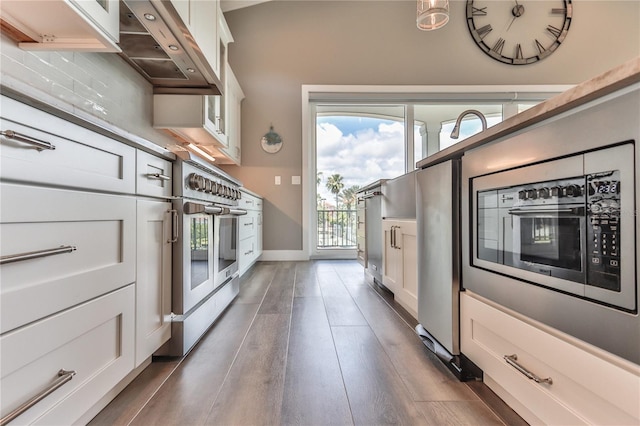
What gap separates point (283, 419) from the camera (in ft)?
2.72

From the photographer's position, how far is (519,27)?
156 inches

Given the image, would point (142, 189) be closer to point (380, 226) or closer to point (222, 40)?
point (380, 226)

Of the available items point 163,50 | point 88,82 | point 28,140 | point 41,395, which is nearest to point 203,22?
point 163,50

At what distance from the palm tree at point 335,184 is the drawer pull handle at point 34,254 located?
143 inches

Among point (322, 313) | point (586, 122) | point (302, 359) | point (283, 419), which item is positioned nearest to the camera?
point (586, 122)

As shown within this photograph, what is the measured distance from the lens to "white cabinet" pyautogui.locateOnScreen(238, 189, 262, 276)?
260 cm

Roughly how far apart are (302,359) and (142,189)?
0.90m

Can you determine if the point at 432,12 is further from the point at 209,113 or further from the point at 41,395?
the point at 41,395

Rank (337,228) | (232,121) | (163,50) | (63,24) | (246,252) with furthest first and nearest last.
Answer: (337,228), (232,121), (246,252), (163,50), (63,24)

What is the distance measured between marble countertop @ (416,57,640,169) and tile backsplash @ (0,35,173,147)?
45.3 inches

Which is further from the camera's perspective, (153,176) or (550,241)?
(153,176)

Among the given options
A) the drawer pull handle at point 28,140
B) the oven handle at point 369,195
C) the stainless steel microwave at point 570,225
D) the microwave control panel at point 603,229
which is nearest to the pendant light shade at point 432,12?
the oven handle at point 369,195

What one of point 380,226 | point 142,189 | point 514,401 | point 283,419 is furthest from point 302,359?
point 380,226

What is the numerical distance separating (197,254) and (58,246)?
72cm
